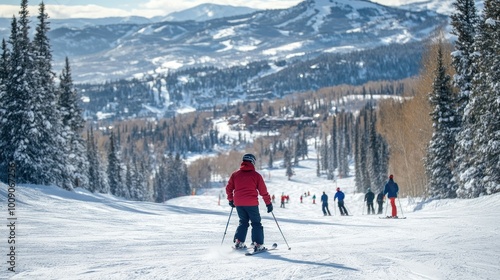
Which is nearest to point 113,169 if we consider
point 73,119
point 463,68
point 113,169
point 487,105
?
point 113,169

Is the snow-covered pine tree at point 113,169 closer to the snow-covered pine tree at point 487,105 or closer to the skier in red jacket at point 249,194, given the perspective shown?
the snow-covered pine tree at point 487,105

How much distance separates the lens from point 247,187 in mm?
10172

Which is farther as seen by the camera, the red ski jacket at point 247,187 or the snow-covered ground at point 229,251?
the red ski jacket at point 247,187

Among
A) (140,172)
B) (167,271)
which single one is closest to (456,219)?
(167,271)

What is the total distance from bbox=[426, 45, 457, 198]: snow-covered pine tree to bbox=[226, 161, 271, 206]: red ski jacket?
85.2ft

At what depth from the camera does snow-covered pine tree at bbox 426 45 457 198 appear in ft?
110

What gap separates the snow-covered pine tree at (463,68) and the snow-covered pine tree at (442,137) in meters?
0.64

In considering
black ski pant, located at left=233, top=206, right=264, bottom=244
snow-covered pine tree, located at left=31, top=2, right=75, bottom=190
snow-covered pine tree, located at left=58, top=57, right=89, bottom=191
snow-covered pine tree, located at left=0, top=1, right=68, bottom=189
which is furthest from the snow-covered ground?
snow-covered pine tree, located at left=58, top=57, right=89, bottom=191

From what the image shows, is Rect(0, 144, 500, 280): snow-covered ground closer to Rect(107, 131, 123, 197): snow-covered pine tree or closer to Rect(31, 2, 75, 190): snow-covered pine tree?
Rect(31, 2, 75, 190): snow-covered pine tree

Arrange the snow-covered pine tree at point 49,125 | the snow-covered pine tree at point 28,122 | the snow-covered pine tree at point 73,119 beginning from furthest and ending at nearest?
the snow-covered pine tree at point 73,119
the snow-covered pine tree at point 49,125
the snow-covered pine tree at point 28,122

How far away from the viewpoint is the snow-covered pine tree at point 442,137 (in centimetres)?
3344

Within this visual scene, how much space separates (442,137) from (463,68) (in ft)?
14.5

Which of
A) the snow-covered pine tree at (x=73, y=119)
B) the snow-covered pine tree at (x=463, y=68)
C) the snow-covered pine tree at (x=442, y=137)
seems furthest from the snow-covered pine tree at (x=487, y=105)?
the snow-covered pine tree at (x=73, y=119)

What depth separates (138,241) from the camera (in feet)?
40.0
